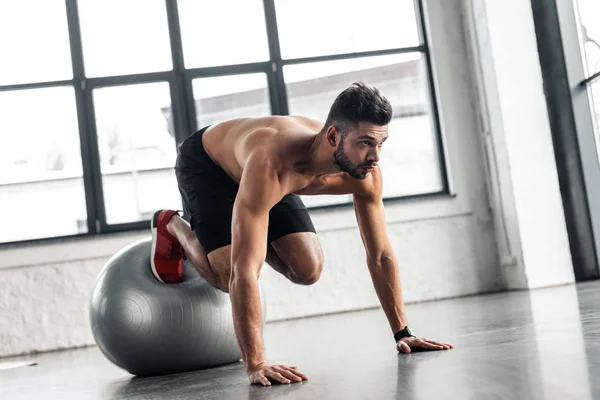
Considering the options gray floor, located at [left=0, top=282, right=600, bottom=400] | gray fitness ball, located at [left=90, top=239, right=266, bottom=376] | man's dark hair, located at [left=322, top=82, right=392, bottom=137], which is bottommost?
gray floor, located at [left=0, top=282, right=600, bottom=400]

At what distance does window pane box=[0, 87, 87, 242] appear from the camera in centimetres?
671

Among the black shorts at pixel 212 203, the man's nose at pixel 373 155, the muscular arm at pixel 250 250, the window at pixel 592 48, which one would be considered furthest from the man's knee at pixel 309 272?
the window at pixel 592 48

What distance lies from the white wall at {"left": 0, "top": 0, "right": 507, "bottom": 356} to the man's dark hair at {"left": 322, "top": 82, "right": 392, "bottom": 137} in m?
4.29

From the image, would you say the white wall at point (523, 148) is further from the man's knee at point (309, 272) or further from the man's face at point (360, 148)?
the man's face at point (360, 148)

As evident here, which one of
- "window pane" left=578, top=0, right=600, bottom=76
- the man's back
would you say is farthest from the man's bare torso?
"window pane" left=578, top=0, right=600, bottom=76

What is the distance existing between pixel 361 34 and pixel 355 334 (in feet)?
12.7

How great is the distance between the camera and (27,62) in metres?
6.86

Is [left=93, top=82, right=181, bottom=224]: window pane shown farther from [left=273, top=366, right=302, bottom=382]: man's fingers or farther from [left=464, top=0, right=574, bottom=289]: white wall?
[left=273, top=366, right=302, bottom=382]: man's fingers

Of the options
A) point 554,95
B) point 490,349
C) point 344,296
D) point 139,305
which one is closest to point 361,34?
point 554,95

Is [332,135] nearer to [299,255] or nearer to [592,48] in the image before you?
[299,255]

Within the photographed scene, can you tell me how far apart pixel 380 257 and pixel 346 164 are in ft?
1.67

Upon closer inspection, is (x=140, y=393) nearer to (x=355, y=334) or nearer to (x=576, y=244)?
(x=355, y=334)

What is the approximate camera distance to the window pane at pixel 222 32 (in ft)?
23.2

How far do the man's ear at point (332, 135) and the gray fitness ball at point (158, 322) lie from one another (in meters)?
1.10
